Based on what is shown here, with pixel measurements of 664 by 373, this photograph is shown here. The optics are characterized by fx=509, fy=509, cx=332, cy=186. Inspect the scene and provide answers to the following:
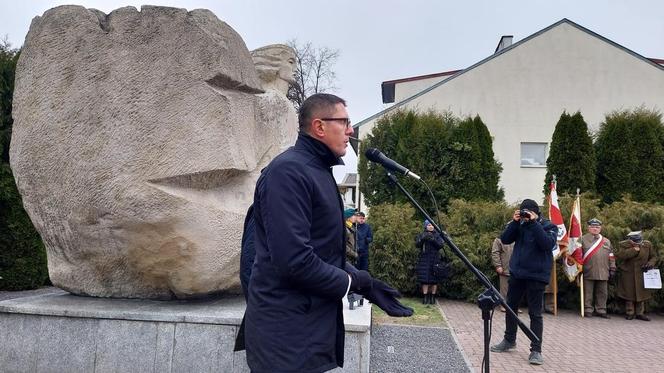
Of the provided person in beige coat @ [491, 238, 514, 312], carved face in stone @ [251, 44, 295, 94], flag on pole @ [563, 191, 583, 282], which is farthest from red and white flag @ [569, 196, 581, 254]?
carved face in stone @ [251, 44, 295, 94]

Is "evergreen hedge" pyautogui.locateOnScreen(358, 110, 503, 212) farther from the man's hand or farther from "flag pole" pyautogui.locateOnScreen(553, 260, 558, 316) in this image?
the man's hand

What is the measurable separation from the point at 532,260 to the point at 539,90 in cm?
1560

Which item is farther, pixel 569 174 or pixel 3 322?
pixel 569 174

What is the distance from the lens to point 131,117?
13.0ft

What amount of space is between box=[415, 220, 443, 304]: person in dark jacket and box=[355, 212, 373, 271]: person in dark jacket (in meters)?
1.01

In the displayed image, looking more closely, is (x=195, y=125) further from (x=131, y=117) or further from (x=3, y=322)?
(x=3, y=322)

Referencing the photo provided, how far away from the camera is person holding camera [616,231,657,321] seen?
9609 mm

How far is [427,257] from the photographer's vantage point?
1008 centimetres

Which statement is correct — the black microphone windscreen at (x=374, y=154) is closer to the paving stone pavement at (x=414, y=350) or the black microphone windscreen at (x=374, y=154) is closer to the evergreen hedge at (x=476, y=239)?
the paving stone pavement at (x=414, y=350)

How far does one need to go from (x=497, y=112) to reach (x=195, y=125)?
685 inches

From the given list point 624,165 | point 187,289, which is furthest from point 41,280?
point 624,165

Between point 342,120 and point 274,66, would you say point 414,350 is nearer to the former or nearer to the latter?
point 274,66

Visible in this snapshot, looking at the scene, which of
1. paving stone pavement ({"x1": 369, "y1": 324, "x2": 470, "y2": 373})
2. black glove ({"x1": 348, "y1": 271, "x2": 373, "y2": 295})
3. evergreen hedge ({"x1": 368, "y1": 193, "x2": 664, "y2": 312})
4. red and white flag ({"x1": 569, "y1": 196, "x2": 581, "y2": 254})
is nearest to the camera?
black glove ({"x1": 348, "y1": 271, "x2": 373, "y2": 295})

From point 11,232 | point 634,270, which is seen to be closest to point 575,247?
point 634,270
